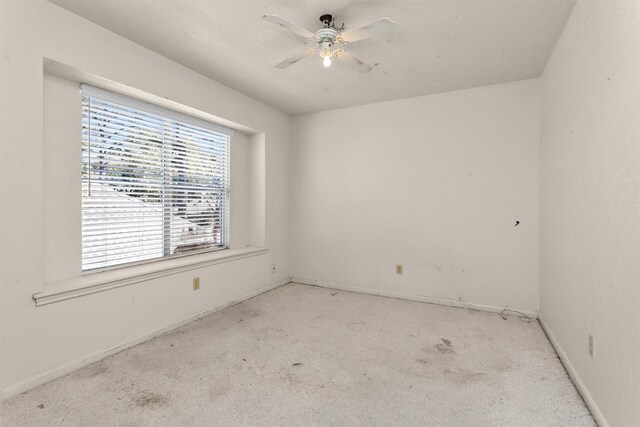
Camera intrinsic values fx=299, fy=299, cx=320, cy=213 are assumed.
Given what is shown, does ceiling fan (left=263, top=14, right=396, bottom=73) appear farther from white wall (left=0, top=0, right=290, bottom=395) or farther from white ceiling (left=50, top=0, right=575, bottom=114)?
white wall (left=0, top=0, right=290, bottom=395)

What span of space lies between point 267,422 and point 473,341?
1.79m

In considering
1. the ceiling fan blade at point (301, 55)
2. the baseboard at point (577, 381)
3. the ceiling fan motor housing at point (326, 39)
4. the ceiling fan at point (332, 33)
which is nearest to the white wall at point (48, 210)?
the ceiling fan blade at point (301, 55)

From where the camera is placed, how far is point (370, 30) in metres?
1.83

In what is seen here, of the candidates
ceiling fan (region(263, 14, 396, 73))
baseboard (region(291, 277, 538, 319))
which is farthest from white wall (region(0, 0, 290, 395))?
baseboard (region(291, 277, 538, 319))

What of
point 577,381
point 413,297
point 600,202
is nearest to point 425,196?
point 413,297

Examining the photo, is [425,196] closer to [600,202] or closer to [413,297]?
[413,297]

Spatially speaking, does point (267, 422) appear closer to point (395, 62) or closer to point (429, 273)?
point (429, 273)

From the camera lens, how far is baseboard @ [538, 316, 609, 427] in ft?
4.91

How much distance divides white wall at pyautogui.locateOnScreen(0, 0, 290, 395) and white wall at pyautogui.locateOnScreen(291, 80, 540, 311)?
5.43 ft

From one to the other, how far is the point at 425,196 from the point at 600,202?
1.98m

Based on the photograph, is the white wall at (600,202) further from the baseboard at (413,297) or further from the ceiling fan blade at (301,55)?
the ceiling fan blade at (301,55)

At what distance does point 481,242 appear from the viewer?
10.6ft

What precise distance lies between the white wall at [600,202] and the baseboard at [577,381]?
2 cm

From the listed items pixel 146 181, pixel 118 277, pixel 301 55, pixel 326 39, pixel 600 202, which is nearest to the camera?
pixel 600 202
